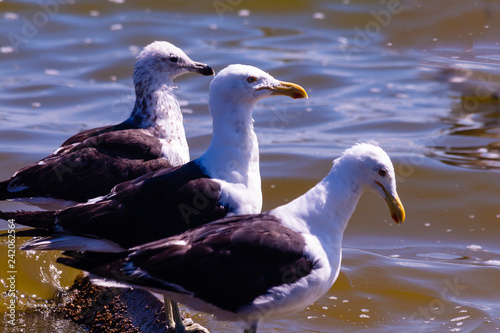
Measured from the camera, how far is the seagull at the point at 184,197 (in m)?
5.57

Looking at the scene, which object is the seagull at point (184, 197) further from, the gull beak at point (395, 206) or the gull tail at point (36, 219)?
the gull beak at point (395, 206)

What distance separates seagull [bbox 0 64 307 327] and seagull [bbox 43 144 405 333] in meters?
0.34

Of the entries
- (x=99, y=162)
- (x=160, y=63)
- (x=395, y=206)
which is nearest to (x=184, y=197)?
(x=99, y=162)

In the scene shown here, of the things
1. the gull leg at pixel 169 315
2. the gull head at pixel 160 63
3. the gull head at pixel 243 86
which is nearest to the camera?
the gull leg at pixel 169 315

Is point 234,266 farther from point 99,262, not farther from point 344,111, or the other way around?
point 344,111

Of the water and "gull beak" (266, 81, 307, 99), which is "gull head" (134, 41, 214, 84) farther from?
the water

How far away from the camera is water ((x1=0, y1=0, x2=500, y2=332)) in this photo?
7820 mm

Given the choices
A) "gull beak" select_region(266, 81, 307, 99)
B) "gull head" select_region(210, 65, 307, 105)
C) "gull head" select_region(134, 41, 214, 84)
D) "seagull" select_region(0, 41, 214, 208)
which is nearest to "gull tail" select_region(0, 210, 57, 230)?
"seagull" select_region(0, 41, 214, 208)

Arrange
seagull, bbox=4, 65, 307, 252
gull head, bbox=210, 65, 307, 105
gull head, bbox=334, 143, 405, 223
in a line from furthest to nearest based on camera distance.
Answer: gull head, bbox=210, 65, 307, 105 → seagull, bbox=4, 65, 307, 252 → gull head, bbox=334, 143, 405, 223

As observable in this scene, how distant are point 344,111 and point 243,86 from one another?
7844 millimetres

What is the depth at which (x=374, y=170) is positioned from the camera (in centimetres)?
548

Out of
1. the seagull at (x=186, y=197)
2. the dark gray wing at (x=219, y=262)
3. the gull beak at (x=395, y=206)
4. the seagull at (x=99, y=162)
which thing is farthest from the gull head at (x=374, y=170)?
the seagull at (x=99, y=162)

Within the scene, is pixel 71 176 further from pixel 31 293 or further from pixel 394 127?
pixel 394 127

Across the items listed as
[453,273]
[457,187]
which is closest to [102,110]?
[457,187]
